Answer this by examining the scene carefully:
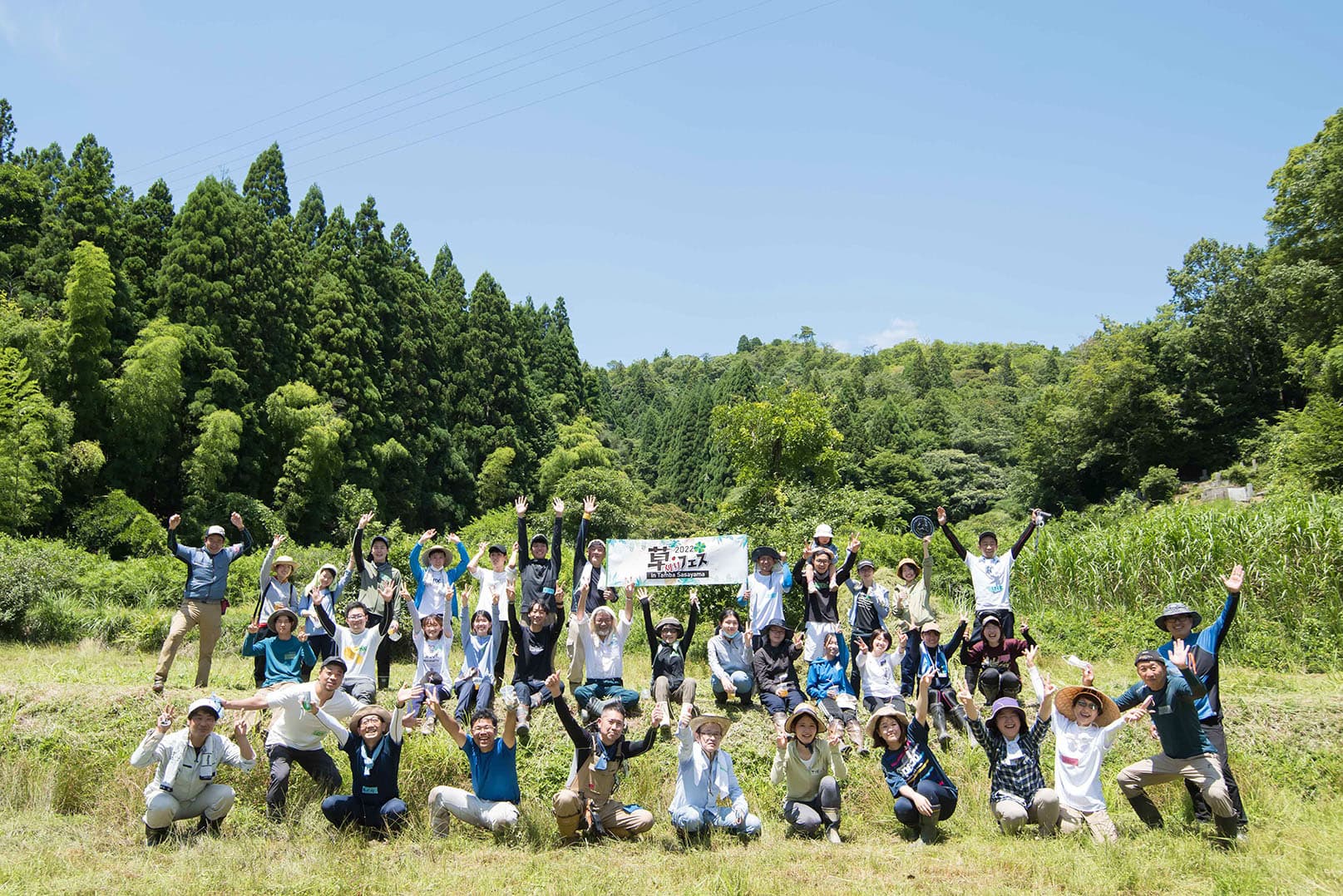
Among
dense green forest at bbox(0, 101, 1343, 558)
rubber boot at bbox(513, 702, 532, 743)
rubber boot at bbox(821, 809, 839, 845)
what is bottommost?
rubber boot at bbox(821, 809, 839, 845)

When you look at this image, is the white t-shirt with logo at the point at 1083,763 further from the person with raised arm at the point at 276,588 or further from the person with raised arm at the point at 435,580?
the person with raised arm at the point at 276,588

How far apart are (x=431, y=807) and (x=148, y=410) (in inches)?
980

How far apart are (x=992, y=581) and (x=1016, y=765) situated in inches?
111

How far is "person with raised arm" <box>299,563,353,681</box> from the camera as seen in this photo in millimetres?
9109

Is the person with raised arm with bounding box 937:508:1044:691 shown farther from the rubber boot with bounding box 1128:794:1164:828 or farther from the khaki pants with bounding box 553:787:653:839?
the khaki pants with bounding box 553:787:653:839

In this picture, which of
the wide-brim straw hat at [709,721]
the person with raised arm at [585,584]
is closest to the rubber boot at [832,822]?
the wide-brim straw hat at [709,721]

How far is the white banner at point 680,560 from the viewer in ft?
35.8

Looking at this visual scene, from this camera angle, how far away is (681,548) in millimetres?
11016

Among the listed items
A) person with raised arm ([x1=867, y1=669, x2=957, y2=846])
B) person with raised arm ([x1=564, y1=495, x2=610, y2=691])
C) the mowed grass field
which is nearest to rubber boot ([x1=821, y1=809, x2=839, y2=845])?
the mowed grass field

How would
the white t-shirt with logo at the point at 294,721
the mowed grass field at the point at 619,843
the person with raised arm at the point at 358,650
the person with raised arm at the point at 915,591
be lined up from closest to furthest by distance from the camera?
the mowed grass field at the point at 619,843
the white t-shirt with logo at the point at 294,721
the person with raised arm at the point at 358,650
the person with raised arm at the point at 915,591

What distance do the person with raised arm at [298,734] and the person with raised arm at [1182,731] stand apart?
6592 millimetres

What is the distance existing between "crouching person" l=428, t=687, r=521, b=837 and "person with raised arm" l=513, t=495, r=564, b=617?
2241mm

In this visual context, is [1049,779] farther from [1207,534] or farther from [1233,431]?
[1233,431]

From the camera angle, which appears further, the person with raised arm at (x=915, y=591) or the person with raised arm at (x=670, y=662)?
the person with raised arm at (x=915, y=591)
